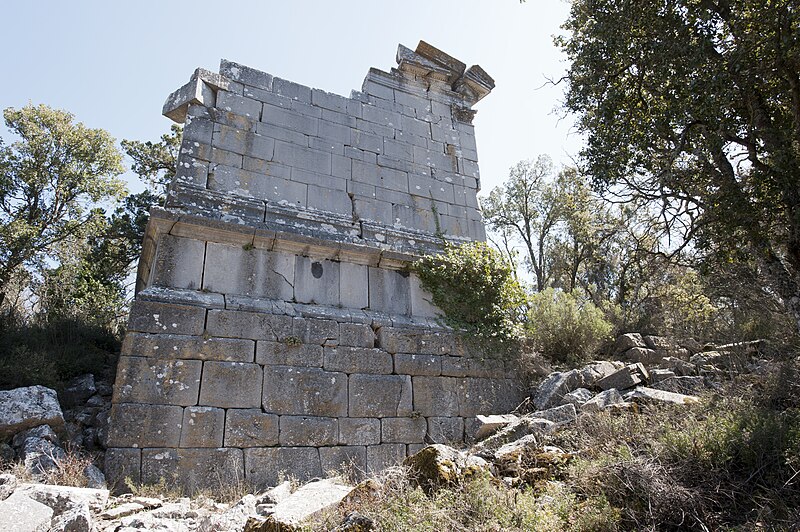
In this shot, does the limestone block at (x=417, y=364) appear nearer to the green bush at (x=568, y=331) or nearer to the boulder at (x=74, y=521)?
the green bush at (x=568, y=331)

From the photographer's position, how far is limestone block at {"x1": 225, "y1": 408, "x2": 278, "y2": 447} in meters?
5.61

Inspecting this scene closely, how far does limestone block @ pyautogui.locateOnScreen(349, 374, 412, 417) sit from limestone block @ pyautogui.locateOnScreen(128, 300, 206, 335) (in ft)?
6.49

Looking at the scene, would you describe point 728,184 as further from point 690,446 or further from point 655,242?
point 690,446

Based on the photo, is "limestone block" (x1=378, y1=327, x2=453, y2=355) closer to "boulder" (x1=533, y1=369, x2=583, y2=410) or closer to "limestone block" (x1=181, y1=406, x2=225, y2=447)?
"boulder" (x1=533, y1=369, x2=583, y2=410)

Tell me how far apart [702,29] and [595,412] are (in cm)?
436

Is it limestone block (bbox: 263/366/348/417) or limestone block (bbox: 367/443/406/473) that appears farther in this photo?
limestone block (bbox: 367/443/406/473)

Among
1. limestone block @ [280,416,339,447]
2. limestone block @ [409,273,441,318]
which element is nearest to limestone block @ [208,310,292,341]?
limestone block @ [280,416,339,447]

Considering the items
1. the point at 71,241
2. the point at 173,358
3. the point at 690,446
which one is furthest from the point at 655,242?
the point at 71,241

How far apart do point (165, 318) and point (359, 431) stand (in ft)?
8.55

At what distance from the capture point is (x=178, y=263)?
6.25 m

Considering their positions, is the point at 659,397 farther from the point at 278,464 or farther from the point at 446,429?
the point at 278,464

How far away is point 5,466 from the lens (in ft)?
15.0

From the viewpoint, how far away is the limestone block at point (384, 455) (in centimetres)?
616

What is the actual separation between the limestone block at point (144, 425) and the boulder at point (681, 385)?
546 cm
